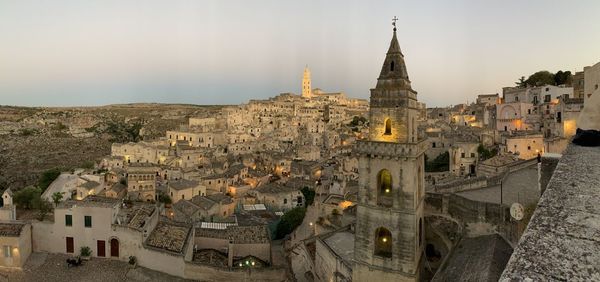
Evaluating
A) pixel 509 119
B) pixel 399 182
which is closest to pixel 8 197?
pixel 399 182

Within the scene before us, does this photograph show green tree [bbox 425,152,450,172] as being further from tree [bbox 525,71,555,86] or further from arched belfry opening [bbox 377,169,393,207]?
arched belfry opening [bbox 377,169,393,207]

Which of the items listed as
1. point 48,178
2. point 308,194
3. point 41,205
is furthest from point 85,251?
point 48,178

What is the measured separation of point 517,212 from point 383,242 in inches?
221

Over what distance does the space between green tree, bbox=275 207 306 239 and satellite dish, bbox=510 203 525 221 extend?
22527 millimetres

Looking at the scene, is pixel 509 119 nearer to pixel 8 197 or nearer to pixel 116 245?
pixel 116 245

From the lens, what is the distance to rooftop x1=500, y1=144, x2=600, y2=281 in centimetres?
278

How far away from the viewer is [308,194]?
43.8m

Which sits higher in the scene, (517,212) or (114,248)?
(517,212)

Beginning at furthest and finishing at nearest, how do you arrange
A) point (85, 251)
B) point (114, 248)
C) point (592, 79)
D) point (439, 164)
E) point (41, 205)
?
1. point (439, 164)
2. point (41, 205)
3. point (114, 248)
4. point (85, 251)
5. point (592, 79)

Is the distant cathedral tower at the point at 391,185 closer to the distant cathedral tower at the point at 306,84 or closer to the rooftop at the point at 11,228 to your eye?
the rooftop at the point at 11,228

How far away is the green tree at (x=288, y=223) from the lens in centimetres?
3309

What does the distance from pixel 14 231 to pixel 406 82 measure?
24036 mm

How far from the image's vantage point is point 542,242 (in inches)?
126

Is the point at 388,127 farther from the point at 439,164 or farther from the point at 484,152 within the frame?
the point at 439,164
